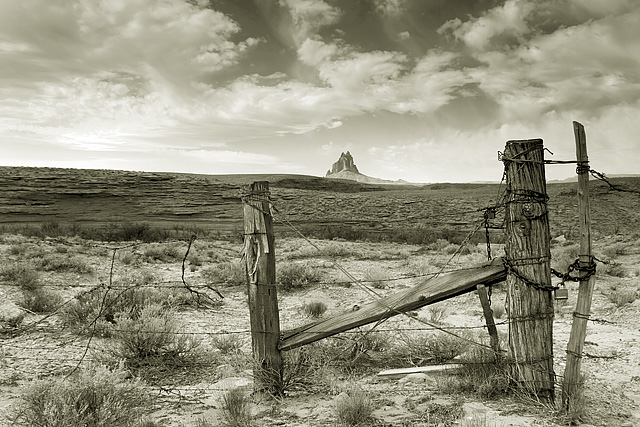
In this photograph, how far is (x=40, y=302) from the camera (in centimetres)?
817

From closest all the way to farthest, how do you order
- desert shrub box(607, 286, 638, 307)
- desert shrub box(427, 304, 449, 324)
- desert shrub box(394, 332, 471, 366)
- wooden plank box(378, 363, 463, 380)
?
1. wooden plank box(378, 363, 463, 380)
2. desert shrub box(394, 332, 471, 366)
3. desert shrub box(427, 304, 449, 324)
4. desert shrub box(607, 286, 638, 307)

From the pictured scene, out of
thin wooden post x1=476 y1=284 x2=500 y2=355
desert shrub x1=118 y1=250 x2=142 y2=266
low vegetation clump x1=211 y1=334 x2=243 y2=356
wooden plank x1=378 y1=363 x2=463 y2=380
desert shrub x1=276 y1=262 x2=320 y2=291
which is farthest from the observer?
desert shrub x1=118 y1=250 x2=142 y2=266

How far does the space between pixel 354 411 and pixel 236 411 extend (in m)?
0.96

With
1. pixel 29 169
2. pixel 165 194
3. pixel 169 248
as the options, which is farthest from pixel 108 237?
pixel 29 169

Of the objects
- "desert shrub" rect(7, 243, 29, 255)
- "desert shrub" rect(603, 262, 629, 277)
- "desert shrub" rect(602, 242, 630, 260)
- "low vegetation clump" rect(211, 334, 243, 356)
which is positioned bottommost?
"desert shrub" rect(602, 242, 630, 260)

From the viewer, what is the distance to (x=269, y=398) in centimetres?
445

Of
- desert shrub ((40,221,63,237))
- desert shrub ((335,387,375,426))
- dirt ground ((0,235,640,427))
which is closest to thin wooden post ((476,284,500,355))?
dirt ground ((0,235,640,427))

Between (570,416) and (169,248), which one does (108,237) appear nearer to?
(169,248)

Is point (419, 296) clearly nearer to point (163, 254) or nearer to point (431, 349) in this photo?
point (431, 349)

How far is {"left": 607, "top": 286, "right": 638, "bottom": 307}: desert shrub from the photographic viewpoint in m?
8.95

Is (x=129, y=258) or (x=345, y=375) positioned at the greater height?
(x=129, y=258)

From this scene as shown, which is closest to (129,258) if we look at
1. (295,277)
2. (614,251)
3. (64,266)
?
(64,266)

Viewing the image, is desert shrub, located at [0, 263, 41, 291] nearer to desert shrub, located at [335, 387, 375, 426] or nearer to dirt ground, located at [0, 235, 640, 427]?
dirt ground, located at [0, 235, 640, 427]

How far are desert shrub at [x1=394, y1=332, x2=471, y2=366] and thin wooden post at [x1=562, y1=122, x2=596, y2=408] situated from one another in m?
2.07
